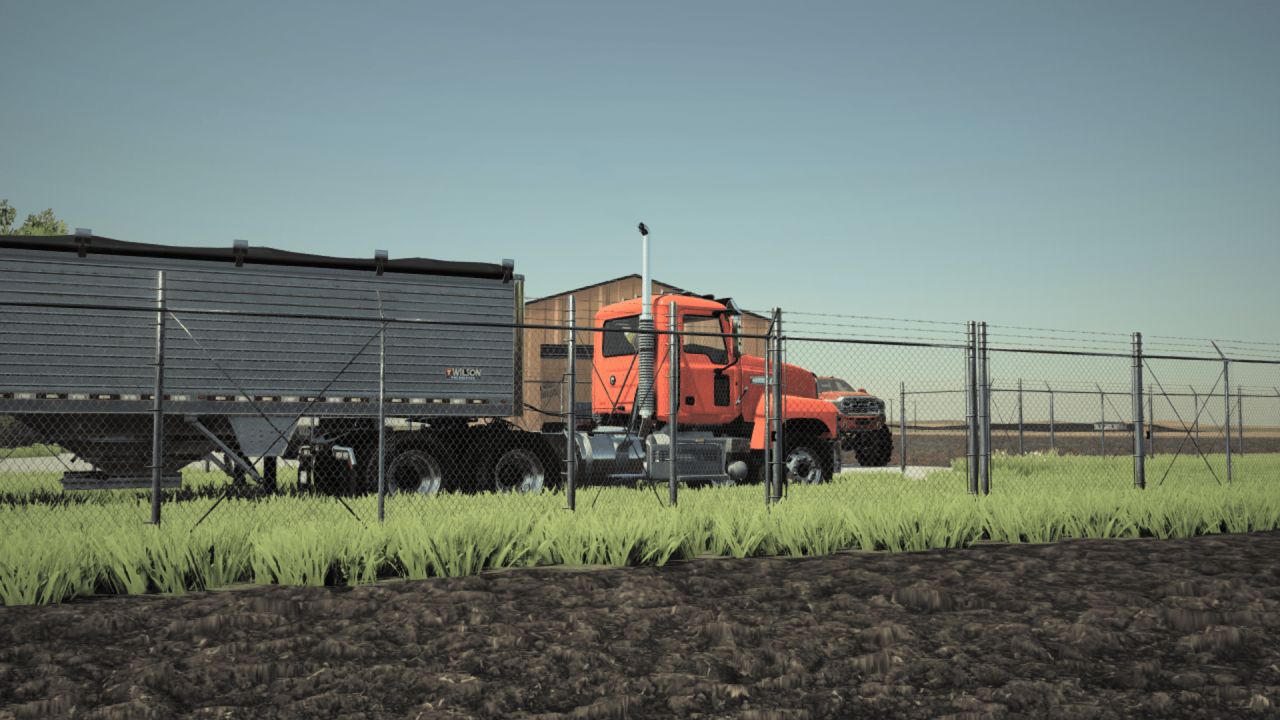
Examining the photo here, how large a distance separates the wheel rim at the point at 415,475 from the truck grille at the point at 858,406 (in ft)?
35.1

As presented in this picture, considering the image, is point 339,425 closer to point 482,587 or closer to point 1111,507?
point 482,587

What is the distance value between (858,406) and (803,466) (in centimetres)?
645

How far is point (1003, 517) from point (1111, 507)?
4.77 ft

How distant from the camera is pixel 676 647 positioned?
17.7 feet

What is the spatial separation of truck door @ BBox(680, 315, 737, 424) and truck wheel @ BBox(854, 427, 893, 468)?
5.82 m

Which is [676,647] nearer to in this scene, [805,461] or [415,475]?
[415,475]

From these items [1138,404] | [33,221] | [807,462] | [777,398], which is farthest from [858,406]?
[33,221]

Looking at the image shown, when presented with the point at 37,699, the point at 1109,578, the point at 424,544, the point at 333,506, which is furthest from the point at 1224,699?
the point at 333,506

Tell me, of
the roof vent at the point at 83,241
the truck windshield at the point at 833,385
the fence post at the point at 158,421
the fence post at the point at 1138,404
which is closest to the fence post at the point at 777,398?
the fence post at the point at 1138,404

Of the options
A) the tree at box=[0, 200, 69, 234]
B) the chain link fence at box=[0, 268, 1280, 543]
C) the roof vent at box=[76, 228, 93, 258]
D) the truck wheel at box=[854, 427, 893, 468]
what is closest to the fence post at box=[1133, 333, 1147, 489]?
the chain link fence at box=[0, 268, 1280, 543]

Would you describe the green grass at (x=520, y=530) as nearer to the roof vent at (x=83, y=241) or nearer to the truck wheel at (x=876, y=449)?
the roof vent at (x=83, y=241)

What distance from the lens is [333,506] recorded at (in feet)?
35.4

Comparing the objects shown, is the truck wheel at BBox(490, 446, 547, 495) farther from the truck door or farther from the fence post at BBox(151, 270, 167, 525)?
the fence post at BBox(151, 270, 167, 525)

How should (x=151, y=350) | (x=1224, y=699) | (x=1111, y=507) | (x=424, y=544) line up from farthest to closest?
(x=151, y=350) → (x=1111, y=507) → (x=424, y=544) → (x=1224, y=699)
